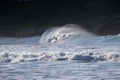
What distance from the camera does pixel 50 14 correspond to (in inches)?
2041

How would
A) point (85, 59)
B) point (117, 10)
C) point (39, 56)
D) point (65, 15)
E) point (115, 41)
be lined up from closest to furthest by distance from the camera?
point (85, 59)
point (39, 56)
point (115, 41)
point (117, 10)
point (65, 15)

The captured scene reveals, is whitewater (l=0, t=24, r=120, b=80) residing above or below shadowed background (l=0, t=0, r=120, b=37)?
below

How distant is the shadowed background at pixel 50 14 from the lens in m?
42.9

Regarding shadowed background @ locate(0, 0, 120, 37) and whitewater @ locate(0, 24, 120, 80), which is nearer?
whitewater @ locate(0, 24, 120, 80)

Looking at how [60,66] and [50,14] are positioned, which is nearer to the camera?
[60,66]

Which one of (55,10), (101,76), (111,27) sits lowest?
(101,76)

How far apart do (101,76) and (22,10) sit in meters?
44.1

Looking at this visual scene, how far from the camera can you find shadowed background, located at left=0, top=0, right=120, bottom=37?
42.9m

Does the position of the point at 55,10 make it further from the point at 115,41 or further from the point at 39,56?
the point at 39,56

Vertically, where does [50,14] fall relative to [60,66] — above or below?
above

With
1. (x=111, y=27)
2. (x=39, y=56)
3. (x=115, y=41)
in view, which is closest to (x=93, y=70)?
(x=39, y=56)

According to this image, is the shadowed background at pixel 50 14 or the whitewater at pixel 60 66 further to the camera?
the shadowed background at pixel 50 14

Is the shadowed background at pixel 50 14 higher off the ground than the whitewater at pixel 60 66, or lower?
higher

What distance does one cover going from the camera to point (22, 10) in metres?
53.6
